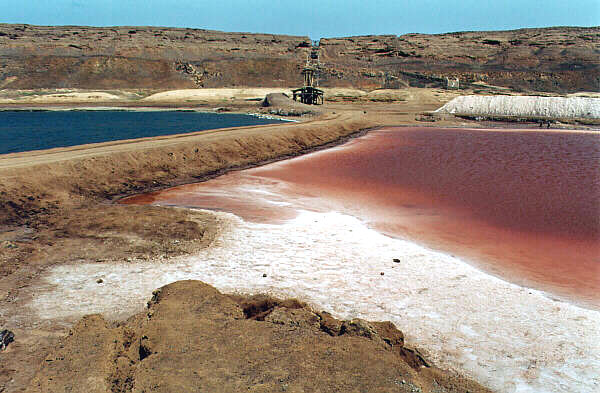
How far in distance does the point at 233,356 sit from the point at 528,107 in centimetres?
6532

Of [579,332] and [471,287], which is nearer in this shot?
[579,332]

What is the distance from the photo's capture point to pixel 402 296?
1045cm

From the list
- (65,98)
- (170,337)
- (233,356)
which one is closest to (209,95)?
(65,98)

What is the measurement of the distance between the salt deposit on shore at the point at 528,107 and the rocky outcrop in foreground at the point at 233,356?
59.0m

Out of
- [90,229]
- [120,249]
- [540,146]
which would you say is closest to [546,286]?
[120,249]

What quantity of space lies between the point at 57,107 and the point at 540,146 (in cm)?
7286

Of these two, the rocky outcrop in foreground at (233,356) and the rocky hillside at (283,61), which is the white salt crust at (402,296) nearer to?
the rocky outcrop in foreground at (233,356)

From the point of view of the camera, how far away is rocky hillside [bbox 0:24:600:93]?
9712 cm

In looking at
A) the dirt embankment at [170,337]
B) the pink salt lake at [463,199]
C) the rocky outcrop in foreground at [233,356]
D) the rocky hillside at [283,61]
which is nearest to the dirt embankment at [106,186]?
the dirt embankment at [170,337]

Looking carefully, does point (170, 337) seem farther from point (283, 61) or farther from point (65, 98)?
point (283, 61)

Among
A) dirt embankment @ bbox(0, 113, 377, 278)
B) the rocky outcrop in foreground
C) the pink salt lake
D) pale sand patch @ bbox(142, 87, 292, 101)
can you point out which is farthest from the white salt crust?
pale sand patch @ bbox(142, 87, 292, 101)

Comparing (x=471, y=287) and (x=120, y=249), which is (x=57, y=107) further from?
(x=471, y=287)

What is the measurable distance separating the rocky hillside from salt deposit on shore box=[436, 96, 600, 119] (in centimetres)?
2833

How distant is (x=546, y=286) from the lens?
37.0 feet
